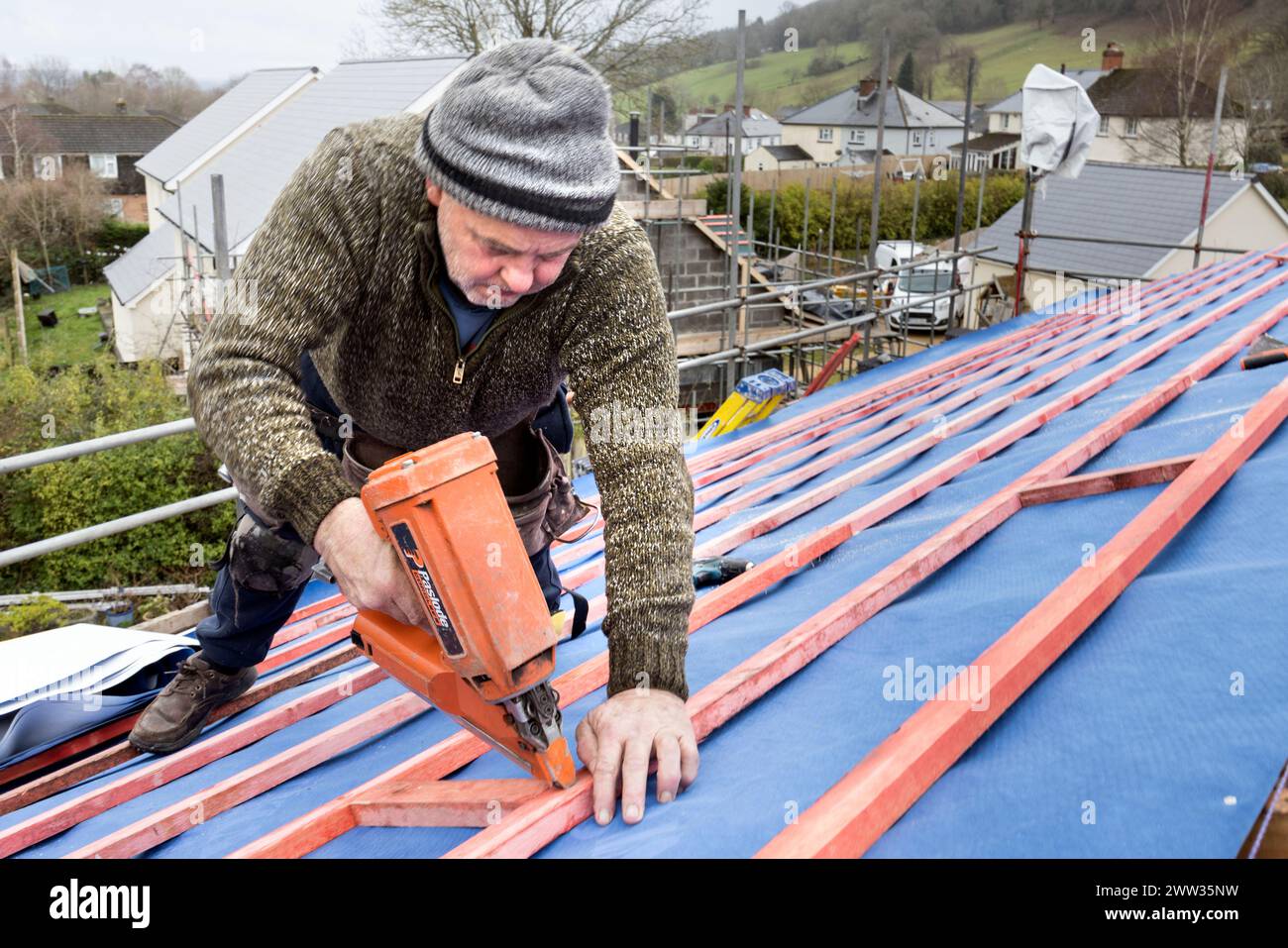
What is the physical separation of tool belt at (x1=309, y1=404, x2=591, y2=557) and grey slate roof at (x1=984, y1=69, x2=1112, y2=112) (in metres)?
37.6

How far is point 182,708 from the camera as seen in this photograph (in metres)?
2.64

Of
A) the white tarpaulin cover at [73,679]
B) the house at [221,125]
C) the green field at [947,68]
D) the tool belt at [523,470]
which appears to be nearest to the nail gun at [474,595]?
the tool belt at [523,470]

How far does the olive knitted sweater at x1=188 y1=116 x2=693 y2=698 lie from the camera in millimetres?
1723

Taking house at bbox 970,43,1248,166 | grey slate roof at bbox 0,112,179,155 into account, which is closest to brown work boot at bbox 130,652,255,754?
house at bbox 970,43,1248,166

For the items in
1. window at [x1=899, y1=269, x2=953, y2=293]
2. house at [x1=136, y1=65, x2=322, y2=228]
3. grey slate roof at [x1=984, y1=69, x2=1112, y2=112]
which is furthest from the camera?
grey slate roof at [x1=984, y1=69, x2=1112, y2=112]

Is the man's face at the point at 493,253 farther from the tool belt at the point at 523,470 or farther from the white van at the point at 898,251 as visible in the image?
the white van at the point at 898,251

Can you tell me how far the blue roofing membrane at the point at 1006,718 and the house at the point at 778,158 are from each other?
4419 cm

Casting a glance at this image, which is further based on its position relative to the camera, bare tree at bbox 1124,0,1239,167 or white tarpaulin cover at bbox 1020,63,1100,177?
bare tree at bbox 1124,0,1239,167

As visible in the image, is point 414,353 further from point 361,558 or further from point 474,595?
point 474,595

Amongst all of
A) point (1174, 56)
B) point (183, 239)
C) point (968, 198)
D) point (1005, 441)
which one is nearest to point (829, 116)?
point (1174, 56)

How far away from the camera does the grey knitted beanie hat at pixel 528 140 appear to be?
1572 mm

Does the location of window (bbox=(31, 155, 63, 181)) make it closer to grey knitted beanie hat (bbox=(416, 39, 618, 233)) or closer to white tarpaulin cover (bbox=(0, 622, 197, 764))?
white tarpaulin cover (bbox=(0, 622, 197, 764))

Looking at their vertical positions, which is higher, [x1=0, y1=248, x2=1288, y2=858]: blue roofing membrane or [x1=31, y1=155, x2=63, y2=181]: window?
[x1=31, y1=155, x2=63, y2=181]: window

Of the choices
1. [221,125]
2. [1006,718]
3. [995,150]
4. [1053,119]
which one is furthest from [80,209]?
[1006,718]
